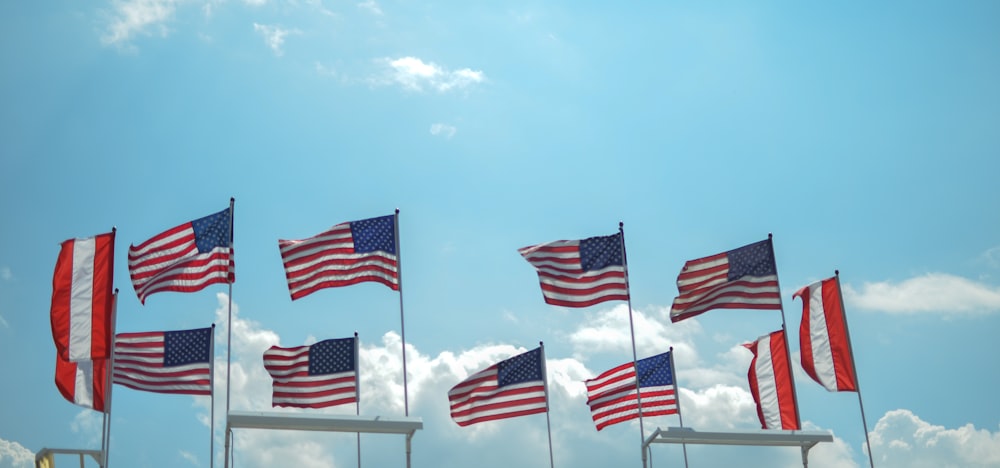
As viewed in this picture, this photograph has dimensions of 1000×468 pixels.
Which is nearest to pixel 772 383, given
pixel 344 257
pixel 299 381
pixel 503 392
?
pixel 503 392

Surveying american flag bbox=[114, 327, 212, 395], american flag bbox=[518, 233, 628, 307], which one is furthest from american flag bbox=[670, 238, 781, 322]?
american flag bbox=[114, 327, 212, 395]

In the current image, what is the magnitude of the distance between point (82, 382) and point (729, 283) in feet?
57.7

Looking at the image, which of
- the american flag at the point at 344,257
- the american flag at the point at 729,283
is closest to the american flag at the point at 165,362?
the american flag at the point at 344,257

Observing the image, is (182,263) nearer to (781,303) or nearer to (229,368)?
(229,368)

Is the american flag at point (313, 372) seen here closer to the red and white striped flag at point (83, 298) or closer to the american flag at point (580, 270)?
the red and white striped flag at point (83, 298)

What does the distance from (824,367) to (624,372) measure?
222 inches

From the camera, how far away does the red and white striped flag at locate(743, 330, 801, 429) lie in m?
35.5

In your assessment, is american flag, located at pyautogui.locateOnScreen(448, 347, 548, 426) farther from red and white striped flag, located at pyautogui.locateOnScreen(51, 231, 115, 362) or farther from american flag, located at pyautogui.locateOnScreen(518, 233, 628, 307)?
red and white striped flag, located at pyautogui.locateOnScreen(51, 231, 115, 362)

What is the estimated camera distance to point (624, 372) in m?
33.8

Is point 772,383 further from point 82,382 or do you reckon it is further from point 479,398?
point 82,382

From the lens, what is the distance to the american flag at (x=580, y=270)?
110 feet

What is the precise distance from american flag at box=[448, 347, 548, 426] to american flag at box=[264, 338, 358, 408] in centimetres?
329

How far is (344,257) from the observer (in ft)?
108

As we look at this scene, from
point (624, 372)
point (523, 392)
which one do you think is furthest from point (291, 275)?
point (624, 372)
